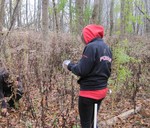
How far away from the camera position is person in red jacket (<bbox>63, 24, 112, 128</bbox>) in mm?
3696

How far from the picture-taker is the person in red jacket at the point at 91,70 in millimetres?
3696

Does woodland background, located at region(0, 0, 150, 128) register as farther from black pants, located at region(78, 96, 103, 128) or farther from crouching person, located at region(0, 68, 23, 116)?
black pants, located at region(78, 96, 103, 128)

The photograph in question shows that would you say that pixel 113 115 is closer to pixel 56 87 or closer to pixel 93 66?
pixel 56 87

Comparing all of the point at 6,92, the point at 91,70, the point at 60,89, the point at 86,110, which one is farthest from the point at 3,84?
the point at 91,70

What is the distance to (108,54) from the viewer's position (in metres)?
3.91

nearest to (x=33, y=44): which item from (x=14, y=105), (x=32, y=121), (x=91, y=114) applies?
(x=14, y=105)

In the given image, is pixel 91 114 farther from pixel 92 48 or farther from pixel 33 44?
pixel 33 44

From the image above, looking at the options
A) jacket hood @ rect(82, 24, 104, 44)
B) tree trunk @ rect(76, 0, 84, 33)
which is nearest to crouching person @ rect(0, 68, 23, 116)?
jacket hood @ rect(82, 24, 104, 44)

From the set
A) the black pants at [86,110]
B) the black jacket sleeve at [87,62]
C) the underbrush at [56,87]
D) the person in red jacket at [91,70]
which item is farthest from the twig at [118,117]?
the black jacket sleeve at [87,62]

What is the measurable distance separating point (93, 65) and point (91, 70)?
0.08 m

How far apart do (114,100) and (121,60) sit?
3.21ft

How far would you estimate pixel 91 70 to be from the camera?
377 centimetres

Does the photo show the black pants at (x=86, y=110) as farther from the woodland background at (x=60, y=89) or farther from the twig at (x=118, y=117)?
the twig at (x=118, y=117)

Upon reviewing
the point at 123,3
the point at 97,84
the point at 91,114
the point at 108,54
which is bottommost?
the point at 91,114
